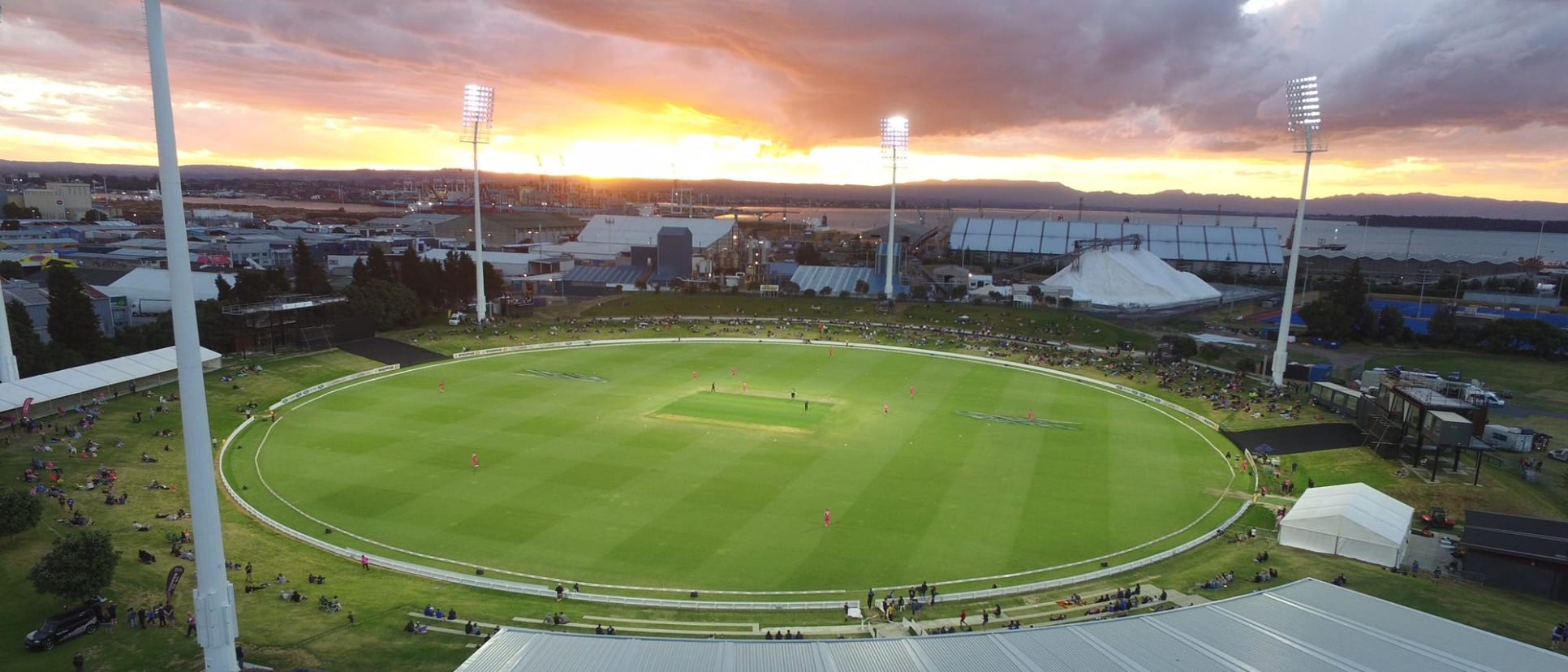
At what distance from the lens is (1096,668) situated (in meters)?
17.8

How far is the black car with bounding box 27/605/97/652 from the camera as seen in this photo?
21.6 metres

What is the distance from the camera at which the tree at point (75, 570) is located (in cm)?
2302

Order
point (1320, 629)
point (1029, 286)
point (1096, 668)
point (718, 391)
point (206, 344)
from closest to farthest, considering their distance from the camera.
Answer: point (1096, 668), point (1320, 629), point (718, 391), point (206, 344), point (1029, 286)

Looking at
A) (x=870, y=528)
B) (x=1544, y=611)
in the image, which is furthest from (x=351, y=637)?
(x=1544, y=611)

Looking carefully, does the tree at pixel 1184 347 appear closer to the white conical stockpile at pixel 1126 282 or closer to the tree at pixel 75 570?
the white conical stockpile at pixel 1126 282

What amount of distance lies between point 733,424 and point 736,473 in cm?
848

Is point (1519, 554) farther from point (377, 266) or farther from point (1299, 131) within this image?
point (377, 266)

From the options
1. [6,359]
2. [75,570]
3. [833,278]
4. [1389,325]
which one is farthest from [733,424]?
[1389,325]

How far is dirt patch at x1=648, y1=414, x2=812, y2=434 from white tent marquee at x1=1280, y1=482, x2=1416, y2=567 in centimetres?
2452

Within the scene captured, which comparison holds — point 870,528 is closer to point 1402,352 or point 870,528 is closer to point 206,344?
point 206,344

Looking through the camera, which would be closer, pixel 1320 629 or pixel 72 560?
pixel 1320 629

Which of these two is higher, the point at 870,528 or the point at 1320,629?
the point at 1320,629

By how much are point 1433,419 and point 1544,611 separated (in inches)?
599

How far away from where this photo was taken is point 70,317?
54469 millimetres
